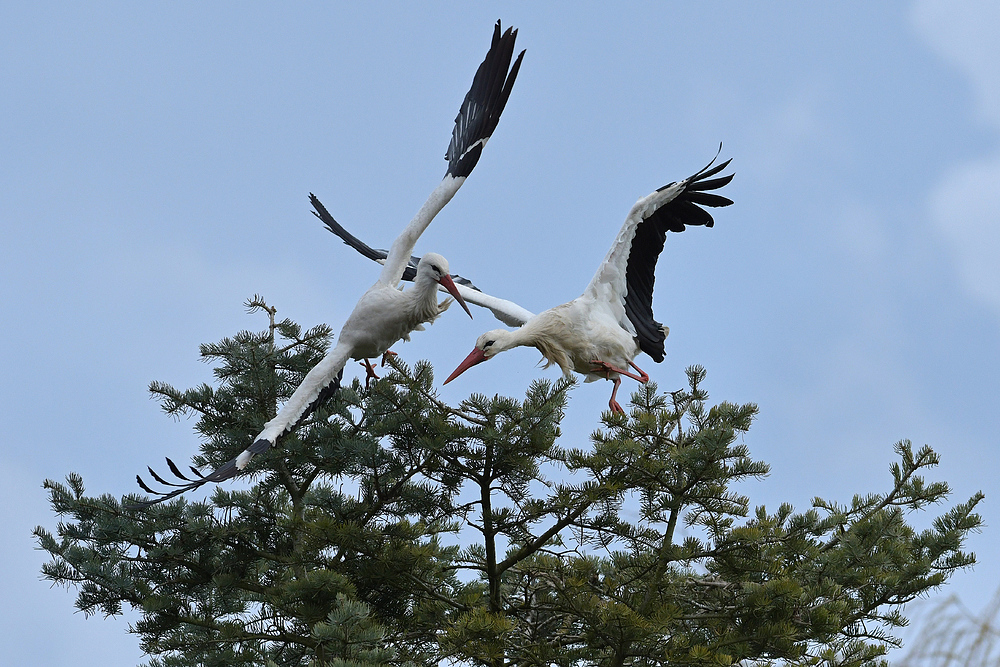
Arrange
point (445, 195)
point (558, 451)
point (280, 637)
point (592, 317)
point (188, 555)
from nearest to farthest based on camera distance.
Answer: point (558, 451)
point (280, 637)
point (188, 555)
point (445, 195)
point (592, 317)

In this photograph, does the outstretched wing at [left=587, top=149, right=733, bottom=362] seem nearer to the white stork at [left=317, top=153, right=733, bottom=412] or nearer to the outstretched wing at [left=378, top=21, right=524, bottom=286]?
the white stork at [left=317, top=153, right=733, bottom=412]

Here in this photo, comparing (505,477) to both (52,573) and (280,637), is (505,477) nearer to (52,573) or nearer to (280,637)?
(280,637)

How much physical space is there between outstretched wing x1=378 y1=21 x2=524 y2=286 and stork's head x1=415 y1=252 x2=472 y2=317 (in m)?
0.30

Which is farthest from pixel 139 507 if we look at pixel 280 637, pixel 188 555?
pixel 280 637

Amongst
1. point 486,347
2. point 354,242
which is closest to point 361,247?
point 354,242

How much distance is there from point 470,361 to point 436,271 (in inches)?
30.1

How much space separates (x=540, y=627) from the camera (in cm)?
480

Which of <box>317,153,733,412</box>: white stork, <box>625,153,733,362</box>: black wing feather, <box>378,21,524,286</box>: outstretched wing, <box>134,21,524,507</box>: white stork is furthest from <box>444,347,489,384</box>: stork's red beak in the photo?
<box>625,153,733,362</box>: black wing feather

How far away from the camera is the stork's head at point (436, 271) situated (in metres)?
5.71

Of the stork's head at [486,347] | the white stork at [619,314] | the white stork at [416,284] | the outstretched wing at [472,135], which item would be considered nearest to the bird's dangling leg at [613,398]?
the white stork at [619,314]

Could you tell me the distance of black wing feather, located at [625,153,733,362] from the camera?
6.27m

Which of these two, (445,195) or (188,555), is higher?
(445,195)

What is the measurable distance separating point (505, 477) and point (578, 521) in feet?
1.41

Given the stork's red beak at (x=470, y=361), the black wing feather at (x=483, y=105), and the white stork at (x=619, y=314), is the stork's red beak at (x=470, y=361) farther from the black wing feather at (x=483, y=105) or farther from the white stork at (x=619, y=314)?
the black wing feather at (x=483, y=105)
